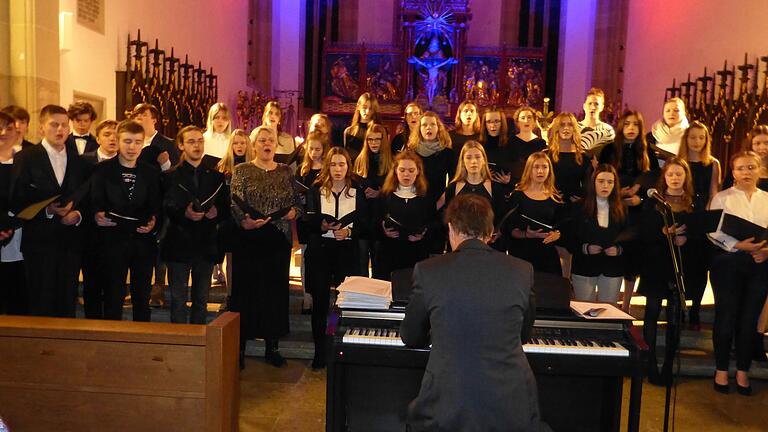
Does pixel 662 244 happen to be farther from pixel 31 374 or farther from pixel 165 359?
pixel 31 374

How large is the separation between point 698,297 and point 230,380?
3774 millimetres

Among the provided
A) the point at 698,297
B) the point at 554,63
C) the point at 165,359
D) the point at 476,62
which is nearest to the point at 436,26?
the point at 476,62

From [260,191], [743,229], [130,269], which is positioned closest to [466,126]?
[260,191]

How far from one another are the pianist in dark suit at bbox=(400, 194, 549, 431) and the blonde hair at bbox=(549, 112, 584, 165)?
11.3ft

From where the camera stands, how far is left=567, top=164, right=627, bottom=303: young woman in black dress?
498 cm

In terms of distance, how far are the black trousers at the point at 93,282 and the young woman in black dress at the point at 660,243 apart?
3508 mm

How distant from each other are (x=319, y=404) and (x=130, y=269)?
1.47m

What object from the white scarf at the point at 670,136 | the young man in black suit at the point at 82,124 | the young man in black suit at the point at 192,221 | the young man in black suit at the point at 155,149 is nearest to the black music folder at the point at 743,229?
the white scarf at the point at 670,136

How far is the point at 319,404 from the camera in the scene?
4480 millimetres

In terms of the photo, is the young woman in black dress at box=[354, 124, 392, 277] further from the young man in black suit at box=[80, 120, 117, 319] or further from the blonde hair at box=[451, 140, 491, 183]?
the young man in black suit at box=[80, 120, 117, 319]

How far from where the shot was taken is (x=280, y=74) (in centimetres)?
1475

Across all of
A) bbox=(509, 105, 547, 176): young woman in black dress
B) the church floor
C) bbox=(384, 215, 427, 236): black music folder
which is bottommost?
the church floor

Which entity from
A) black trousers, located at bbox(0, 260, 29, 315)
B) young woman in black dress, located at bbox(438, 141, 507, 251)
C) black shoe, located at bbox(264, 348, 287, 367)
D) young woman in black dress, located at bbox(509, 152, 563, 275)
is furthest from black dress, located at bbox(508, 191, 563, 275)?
black trousers, located at bbox(0, 260, 29, 315)

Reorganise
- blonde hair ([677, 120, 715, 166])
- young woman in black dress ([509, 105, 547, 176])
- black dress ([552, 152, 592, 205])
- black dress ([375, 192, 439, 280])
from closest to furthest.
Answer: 1. black dress ([375, 192, 439, 280])
2. blonde hair ([677, 120, 715, 166])
3. black dress ([552, 152, 592, 205])
4. young woman in black dress ([509, 105, 547, 176])
